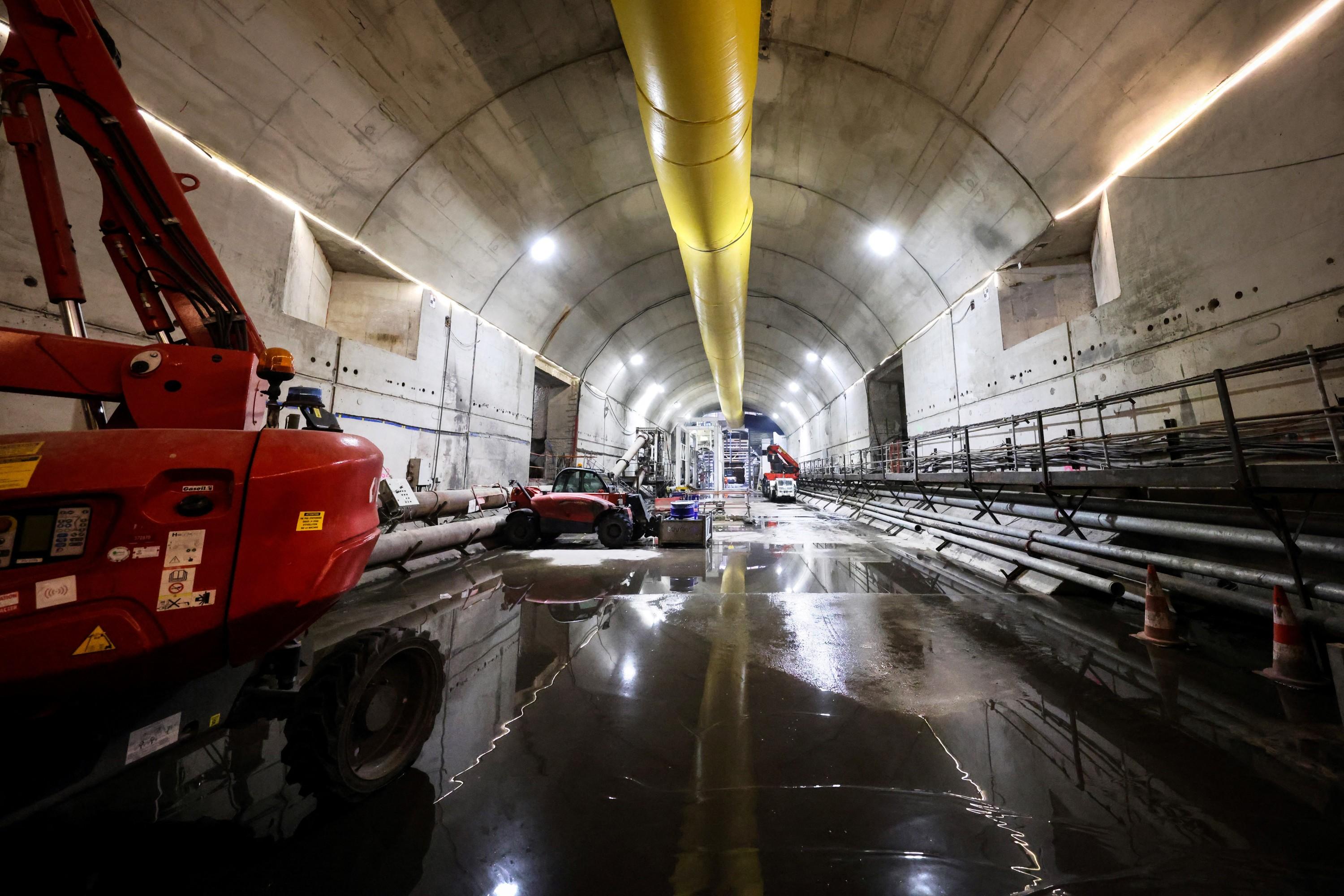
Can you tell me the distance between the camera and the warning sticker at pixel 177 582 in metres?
1.40

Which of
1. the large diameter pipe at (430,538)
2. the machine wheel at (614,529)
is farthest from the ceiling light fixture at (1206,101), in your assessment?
the large diameter pipe at (430,538)

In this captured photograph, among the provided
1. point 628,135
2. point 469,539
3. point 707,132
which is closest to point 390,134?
point 628,135

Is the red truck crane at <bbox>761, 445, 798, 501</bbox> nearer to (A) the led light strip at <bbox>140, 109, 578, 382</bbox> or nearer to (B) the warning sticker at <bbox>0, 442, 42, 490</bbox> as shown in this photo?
(A) the led light strip at <bbox>140, 109, 578, 382</bbox>

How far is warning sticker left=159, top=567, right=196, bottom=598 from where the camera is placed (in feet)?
4.58

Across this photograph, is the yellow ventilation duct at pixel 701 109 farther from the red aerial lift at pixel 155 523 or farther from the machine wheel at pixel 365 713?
the machine wheel at pixel 365 713

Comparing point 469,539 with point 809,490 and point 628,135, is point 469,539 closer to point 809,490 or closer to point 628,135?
point 628,135

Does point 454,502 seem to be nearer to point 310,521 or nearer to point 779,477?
point 310,521

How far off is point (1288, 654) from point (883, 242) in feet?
32.1

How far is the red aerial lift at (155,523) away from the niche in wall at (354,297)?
18.1 ft

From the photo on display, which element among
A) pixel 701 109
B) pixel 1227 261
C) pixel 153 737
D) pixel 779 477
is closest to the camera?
pixel 153 737

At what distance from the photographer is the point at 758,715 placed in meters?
2.48

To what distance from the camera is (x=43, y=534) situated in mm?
1275

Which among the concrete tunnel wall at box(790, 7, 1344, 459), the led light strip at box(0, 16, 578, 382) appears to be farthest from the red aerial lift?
the concrete tunnel wall at box(790, 7, 1344, 459)

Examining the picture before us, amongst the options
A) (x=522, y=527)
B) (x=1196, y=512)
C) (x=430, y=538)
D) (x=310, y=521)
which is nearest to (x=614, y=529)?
(x=522, y=527)
